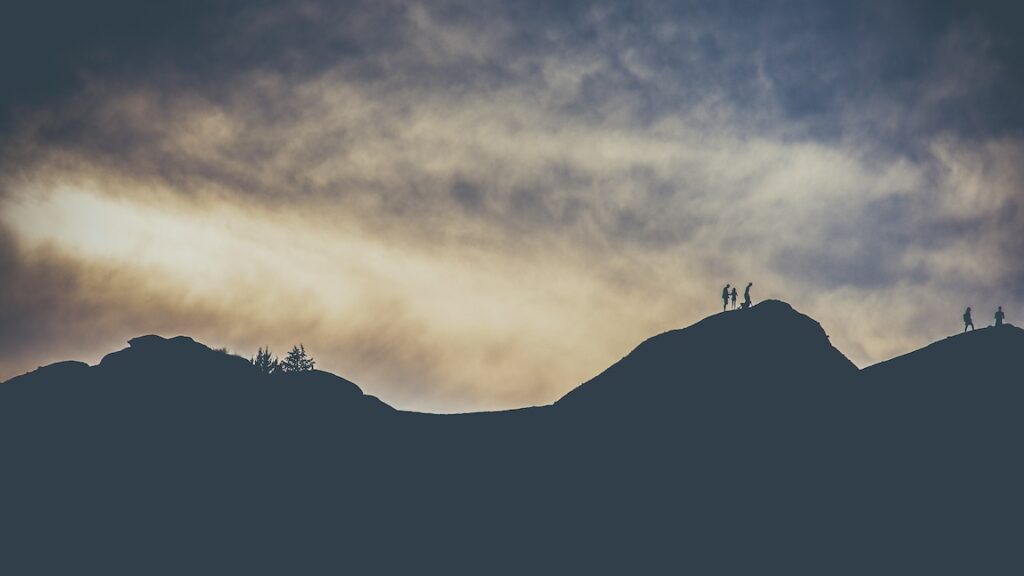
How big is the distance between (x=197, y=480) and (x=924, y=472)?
231ft

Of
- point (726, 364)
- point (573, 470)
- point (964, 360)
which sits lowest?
point (573, 470)

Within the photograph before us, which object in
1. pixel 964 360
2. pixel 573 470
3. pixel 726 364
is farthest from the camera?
pixel 726 364

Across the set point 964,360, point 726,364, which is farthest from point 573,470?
point 964,360

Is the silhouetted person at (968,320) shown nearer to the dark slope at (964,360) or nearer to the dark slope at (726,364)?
the dark slope at (964,360)

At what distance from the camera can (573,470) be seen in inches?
2309

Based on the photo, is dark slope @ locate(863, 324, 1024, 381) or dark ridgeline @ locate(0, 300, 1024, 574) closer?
dark ridgeline @ locate(0, 300, 1024, 574)

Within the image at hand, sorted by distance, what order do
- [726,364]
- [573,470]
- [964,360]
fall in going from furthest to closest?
[726,364], [964,360], [573,470]

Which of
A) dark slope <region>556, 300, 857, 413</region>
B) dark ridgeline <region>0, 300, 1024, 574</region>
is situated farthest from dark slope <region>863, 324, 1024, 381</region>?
dark slope <region>556, 300, 857, 413</region>

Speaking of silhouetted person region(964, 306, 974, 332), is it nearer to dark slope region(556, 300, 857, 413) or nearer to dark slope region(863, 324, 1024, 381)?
dark slope region(863, 324, 1024, 381)

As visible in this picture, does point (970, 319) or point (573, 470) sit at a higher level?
point (970, 319)

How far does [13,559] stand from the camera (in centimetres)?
5597

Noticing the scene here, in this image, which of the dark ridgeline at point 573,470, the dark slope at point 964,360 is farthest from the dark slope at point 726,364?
the dark slope at point 964,360

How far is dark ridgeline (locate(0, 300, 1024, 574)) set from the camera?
158 feet

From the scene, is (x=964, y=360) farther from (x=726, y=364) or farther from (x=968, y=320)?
(x=726, y=364)
